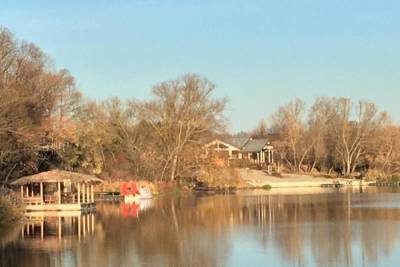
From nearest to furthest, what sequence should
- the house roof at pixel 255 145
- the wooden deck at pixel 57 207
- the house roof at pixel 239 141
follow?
the wooden deck at pixel 57 207
the house roof at pixel 239 141
the house roof at pixel 255 145

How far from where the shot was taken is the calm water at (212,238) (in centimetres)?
2050

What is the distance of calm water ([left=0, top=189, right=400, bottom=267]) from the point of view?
20500 mm

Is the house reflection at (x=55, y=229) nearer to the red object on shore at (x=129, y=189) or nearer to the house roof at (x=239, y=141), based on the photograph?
the red object on shore at (x=129, y=189)

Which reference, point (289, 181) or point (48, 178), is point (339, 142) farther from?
point (48, 178)

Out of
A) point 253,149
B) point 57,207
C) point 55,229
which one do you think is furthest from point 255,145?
point 55,229

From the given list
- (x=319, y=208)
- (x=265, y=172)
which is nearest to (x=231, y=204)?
(x=319, y=208)

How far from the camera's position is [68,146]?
2023 inches

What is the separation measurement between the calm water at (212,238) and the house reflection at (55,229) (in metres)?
0.04

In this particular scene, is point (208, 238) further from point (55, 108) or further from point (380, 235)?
point (55, 108)

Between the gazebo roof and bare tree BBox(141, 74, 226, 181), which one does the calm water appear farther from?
bare tree BBox(141, 74, 226, 181)

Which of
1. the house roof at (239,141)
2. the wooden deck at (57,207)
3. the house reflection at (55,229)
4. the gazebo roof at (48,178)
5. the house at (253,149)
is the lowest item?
the house reflection at (55,229)

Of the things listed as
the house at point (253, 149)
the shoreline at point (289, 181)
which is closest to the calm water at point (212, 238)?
the shoreline at point (289, 181)

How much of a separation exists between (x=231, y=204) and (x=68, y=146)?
13297 millimetres

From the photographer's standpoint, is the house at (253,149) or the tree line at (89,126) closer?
the tree line at (89,126)
